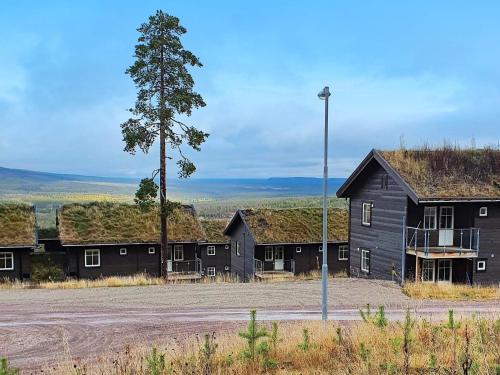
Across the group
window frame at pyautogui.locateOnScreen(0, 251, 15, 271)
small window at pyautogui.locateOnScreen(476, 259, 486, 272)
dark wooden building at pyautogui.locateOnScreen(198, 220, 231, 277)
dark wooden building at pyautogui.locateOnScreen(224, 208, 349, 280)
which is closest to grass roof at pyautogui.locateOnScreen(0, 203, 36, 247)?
window frame at pyautogui.locateOnScreen(0, 251, 15, 271)

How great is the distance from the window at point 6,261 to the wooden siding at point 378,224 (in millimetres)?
24095

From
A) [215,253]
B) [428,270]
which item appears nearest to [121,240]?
[215,253]

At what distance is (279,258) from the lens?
4372cm

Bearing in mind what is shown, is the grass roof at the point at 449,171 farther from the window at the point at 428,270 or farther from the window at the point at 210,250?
the window at the point at 210,250

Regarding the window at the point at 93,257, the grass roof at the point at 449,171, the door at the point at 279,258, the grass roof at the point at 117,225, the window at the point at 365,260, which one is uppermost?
the grass roof at the point at 449,171

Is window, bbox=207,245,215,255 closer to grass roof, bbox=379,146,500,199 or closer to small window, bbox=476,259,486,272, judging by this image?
grass roof, bbox=379,146,500,199

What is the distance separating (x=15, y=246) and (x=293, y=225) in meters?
21.9

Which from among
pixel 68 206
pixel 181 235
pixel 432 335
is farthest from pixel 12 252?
pixel 432 335

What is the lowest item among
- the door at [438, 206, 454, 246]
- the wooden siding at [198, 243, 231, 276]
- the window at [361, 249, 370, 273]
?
the wooden siding at [198, 243, 231, 276]

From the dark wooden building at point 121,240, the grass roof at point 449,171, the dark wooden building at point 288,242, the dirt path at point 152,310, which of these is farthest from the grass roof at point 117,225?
the grass roof at point 449,171

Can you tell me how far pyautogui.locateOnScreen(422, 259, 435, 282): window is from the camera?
2898 cm

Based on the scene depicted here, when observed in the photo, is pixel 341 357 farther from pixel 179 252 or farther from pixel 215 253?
pixel 215 253

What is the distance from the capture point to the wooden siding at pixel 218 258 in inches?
2154

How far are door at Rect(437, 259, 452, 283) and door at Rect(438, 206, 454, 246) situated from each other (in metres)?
1.41
